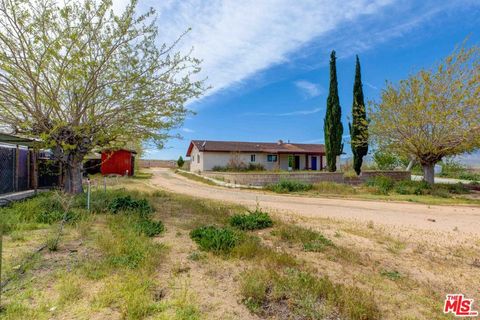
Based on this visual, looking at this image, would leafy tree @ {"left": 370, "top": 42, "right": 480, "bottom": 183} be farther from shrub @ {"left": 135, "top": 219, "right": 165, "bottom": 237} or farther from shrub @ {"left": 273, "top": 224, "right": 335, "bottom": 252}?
shrub @ {"left": 135, "top": 219, "right": 165, "bottom": 237}

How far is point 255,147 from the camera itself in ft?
109

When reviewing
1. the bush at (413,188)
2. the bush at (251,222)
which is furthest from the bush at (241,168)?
the bush at (251,222)

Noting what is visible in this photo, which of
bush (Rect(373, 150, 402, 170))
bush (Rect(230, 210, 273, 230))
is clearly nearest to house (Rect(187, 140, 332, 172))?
bush (Rect(373, 150, 402, 170))

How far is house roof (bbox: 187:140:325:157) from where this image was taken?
30638mm

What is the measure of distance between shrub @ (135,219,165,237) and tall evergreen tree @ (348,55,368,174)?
60.2 feet

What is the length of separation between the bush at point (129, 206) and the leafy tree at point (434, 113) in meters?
16.1

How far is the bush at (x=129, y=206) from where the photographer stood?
820 cm

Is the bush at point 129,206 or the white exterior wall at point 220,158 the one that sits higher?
the white exterior wall at point 220,158

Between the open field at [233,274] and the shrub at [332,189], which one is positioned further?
the shrub at [332,189]

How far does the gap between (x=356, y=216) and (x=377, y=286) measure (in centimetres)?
594

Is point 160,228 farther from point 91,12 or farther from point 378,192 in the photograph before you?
point 378,192

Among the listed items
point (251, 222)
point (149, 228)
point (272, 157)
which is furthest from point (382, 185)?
point (272, 157)

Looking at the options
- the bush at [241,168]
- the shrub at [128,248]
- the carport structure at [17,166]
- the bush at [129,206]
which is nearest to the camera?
the shrub at [128,248]

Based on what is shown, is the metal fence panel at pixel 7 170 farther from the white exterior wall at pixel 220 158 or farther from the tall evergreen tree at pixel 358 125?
the tall evergreen tree at pixel 358 125
